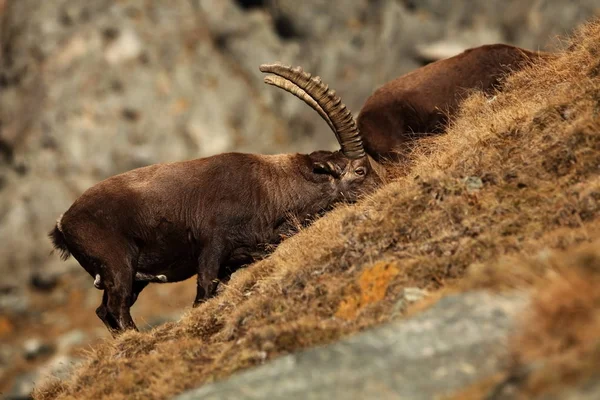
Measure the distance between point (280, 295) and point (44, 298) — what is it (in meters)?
21.8

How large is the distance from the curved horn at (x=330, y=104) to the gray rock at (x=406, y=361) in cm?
729

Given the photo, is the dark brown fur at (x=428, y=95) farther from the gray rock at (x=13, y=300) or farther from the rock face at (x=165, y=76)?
the gray rock at (x=13, y=300)

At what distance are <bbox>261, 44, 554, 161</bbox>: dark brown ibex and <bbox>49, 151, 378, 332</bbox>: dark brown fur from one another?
1.48m

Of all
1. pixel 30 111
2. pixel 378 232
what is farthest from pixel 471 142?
pixel 30 111

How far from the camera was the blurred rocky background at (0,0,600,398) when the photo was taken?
97.0 ft

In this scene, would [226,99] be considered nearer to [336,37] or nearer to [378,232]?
[336,37]

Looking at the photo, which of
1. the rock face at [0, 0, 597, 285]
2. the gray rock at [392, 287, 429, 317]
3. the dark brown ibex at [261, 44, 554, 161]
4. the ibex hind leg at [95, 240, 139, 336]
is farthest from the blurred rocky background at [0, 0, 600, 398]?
the gray rock at [392, 287, 429, 317]

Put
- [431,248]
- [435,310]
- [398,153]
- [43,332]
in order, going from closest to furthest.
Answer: [435,310], [431,248], [398,153], [43,332]

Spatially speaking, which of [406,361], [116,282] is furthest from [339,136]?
[406,361]

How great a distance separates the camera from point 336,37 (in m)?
31.3

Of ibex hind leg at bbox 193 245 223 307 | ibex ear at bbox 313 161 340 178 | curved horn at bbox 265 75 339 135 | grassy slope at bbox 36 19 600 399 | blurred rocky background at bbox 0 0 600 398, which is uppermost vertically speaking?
blurred rocky background at bbox 0 0 600 398

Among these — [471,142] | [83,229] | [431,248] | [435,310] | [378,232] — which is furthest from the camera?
[83,229]

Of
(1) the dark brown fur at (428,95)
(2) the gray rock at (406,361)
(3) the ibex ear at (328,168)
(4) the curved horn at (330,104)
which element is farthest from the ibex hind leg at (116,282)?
(2) the gray rock at (406,361)

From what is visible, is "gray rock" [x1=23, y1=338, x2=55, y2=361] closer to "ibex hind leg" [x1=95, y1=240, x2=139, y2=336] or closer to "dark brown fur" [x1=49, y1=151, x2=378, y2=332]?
"dark brown fur" [x1=49, y1=151, x2=378, y2=332]
